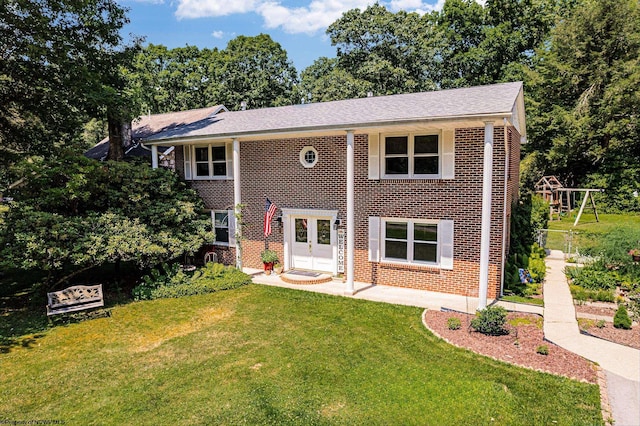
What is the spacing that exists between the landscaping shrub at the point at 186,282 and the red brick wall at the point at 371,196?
1648 mm

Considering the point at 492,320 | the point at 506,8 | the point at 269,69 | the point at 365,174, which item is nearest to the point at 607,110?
the point at 506,8

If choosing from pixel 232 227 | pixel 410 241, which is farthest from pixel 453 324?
pixel 232 227

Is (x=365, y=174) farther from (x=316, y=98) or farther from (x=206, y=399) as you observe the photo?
(x=316, y=98)

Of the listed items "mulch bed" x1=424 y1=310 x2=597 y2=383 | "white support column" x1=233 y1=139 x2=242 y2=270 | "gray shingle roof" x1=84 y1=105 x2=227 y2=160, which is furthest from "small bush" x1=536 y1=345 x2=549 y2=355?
"gray shingle roof" x1=84 y1=105 x2=227 y2=160

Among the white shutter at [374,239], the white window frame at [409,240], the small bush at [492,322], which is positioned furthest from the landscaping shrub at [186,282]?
the small bush at [492,322]

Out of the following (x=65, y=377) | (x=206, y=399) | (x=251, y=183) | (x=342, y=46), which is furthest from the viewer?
(x=342, y=46)

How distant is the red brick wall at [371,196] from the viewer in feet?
34.6

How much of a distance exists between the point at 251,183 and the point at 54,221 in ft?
19.9

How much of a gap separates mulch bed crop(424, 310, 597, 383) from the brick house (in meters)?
1.16

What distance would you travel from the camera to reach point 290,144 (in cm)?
1309

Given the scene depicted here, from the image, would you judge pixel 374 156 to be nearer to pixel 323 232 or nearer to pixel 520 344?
pixel 323 232

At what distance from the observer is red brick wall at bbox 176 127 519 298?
34.6 ft

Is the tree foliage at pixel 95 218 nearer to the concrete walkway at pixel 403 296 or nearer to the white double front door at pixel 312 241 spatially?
the white double front door at pixel 312 241

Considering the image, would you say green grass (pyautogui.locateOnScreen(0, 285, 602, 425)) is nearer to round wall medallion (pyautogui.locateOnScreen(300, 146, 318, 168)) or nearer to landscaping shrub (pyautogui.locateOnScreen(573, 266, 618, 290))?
round wall medallion (pyautogui.locateOnScreen(300, 146, 318, 168))
